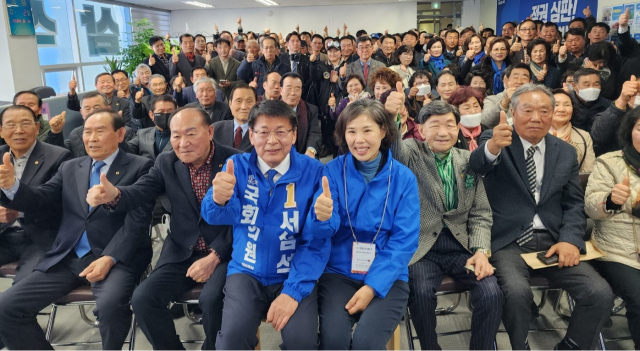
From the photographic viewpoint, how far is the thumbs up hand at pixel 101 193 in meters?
1.98

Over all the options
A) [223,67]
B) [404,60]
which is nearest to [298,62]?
[223,67]

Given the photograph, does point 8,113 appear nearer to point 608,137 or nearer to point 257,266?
point 257,266

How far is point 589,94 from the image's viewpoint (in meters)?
3.34

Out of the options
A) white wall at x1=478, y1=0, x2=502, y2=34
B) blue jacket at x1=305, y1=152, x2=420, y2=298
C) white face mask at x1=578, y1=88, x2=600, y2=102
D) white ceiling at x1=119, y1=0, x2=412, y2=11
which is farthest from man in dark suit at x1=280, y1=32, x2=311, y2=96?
white wall at x1=478, y1=0, x2=502, y2=34

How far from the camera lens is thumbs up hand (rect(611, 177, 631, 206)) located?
204 cm

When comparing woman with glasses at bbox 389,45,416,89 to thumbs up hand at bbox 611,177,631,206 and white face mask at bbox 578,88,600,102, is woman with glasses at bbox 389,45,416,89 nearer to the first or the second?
white face mask at bbox 578,88,600,102

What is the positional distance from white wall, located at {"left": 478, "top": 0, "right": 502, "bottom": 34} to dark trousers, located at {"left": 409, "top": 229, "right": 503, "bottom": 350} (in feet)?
44.0

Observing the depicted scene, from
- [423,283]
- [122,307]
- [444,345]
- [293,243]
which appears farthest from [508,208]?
[122,307]

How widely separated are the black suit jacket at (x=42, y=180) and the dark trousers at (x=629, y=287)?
10.0ft

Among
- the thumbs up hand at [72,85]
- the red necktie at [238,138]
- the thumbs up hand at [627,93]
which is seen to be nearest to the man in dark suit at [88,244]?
the red necktie at [238,138]

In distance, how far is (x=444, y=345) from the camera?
2.37 metres

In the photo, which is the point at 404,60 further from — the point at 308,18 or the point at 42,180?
the point at 308,18

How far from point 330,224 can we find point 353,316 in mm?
422

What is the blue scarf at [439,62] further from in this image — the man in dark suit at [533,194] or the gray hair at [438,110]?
the gray hair at [438,110]
